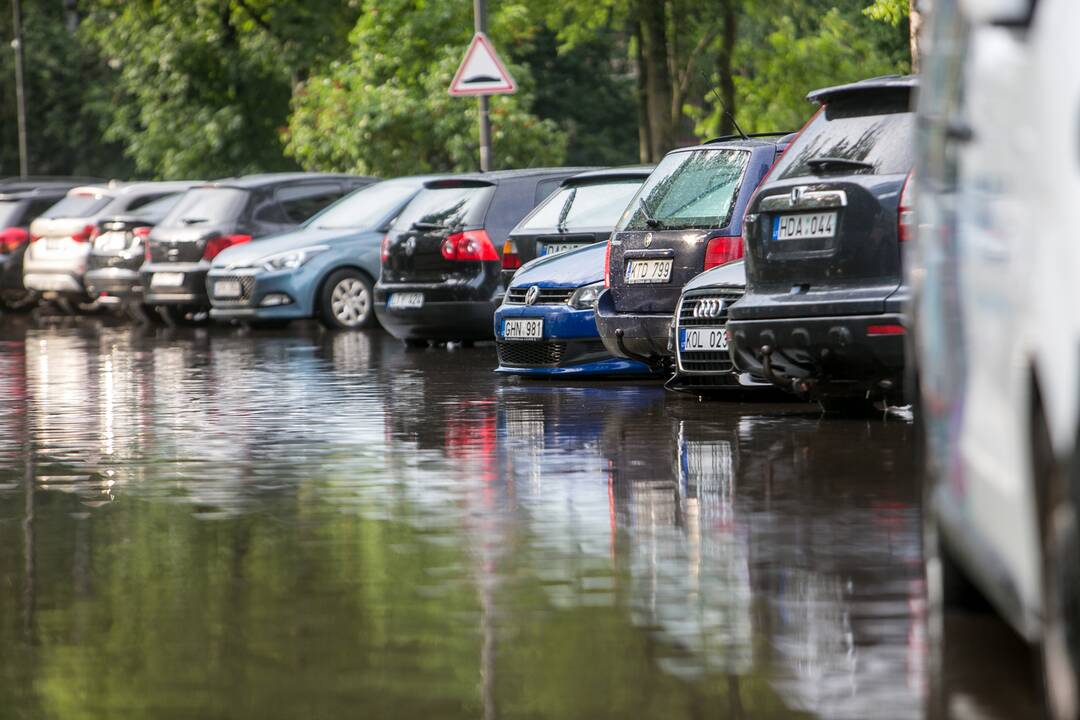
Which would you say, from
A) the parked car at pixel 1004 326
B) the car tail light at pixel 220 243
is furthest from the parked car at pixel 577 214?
the parked car at pixel 1004 326

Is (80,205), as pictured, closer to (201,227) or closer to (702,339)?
(201,227)

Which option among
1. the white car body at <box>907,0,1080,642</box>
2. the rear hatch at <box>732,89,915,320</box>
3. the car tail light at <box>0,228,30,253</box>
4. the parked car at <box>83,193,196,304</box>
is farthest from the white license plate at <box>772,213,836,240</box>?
the car tail light at <box>0,228,30,253</box>

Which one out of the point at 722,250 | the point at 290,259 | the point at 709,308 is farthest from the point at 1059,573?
the point at 290,259

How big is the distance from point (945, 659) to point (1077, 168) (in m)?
1.85

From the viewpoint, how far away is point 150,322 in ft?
92.7

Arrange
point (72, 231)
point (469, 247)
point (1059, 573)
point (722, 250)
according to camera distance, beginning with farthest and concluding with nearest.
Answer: point (72, 231) → point (469, 247) → point (722, 250) → point (1059, 573)

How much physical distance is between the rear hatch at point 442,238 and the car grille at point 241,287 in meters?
3.80

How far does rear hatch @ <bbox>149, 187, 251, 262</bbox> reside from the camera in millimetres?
26047

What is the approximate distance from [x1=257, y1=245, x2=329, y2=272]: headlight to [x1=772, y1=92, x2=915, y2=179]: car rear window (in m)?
12.9

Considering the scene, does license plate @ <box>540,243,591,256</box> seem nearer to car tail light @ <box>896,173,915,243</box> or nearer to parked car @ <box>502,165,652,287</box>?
parked car @ <box>502,165,652,287</box>

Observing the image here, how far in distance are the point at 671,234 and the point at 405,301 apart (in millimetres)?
6393

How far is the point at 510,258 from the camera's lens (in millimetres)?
18406

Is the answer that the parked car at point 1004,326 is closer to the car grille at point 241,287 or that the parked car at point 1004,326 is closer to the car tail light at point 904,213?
the car tail light at point 904,213

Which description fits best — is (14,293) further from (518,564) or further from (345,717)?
(345,717)
